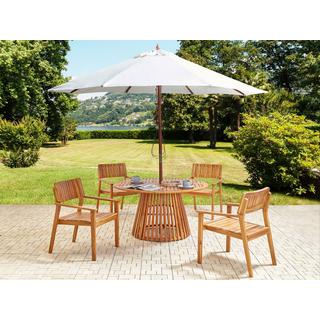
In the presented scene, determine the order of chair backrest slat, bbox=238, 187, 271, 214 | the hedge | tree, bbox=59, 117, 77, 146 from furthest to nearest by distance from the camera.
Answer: the hedge, tree, bbox=59, 117, 77, 146, chair backrest slat, bbox=238, 187, 271, 214

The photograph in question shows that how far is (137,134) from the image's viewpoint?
113 ft

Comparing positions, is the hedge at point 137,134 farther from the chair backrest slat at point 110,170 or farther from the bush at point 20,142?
the chair backrest slat at point 110,170

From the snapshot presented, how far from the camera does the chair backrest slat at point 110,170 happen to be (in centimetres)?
689

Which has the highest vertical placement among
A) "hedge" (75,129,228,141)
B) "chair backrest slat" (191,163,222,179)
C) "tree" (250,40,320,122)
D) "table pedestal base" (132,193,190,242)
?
"tree" (250,40,320,122)

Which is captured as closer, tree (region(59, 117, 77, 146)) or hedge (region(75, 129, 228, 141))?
tree (region(59, 117, 77, 146))

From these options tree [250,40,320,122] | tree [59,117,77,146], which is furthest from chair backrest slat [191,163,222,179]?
tree [250,40,320,122]

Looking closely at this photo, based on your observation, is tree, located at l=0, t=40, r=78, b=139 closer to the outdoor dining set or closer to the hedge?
the hedge

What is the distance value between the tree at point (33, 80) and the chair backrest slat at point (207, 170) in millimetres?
13124

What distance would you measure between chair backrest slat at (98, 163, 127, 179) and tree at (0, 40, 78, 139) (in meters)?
12.4

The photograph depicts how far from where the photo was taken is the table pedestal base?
539cm

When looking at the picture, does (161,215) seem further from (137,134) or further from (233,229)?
(137,134)

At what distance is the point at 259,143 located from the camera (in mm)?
9172

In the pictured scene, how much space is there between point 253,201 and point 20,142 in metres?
11.2
